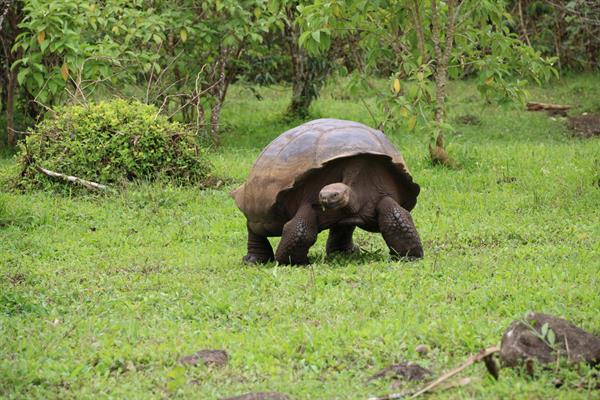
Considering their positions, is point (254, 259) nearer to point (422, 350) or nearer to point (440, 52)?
point (422, 350)

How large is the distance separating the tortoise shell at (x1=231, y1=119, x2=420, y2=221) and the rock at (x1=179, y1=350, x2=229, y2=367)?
6.47 feet

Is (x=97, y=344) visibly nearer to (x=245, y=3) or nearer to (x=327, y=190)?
(x=327, y=190)

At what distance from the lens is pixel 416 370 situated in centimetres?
442

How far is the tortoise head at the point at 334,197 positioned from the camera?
20.7 ft

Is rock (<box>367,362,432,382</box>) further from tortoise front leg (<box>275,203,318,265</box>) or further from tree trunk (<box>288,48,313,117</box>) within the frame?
tree trunk (<box>288,48,313,117</box>)

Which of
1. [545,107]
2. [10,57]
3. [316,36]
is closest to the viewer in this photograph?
[316,36]

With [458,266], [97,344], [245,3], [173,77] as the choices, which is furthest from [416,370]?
[173,77]

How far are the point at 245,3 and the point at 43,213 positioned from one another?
4.56 m

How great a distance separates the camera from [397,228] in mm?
6641

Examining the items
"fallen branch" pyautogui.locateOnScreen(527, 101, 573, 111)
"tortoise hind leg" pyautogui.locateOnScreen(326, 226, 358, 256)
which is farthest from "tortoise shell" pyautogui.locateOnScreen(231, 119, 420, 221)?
"fallen branch" pyautogui.locateOnScreen(527, 101, 573, 111)

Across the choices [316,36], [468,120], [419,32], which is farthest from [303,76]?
[316,36]

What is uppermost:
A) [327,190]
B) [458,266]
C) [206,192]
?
[327,190]

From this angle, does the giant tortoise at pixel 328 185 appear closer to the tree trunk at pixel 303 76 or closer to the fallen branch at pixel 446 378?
the fallen branch at pixel 446 378

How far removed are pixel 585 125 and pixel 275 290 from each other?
867 cm
